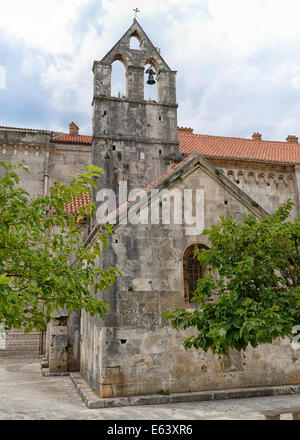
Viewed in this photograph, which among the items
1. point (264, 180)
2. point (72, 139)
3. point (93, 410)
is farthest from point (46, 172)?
point (93, 410)

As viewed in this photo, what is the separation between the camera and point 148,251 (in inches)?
377

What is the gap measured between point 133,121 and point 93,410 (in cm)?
1151

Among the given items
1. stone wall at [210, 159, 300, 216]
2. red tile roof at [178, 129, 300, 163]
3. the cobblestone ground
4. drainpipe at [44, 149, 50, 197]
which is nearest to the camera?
the cobblestone ground

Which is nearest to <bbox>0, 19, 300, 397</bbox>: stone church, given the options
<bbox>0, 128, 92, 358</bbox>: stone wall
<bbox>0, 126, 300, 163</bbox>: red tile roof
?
<bbox>0, 126, 300, 163</bbox>: red tile roof

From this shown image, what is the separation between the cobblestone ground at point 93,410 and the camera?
7.21 m

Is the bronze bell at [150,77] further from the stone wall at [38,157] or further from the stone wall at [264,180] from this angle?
the stone wall at [38,157]

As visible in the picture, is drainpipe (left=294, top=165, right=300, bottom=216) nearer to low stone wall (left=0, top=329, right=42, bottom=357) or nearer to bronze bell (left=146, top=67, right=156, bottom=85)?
bronze bell (left=146, top=67, right=156, bottom=85)

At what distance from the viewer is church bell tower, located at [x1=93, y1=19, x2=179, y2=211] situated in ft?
49.3

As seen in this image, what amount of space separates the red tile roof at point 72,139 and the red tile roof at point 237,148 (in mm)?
6729

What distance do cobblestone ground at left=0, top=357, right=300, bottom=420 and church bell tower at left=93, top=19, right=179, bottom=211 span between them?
26.2 ft

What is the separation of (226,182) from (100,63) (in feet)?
28.3

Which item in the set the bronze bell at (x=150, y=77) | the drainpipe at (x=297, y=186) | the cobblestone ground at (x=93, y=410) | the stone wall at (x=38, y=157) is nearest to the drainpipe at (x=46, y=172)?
the stone wall at (x=38, y=157)

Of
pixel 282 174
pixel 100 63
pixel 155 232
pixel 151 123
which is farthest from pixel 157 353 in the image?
pixel 282 174

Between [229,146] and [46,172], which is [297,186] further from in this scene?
[46,172]
